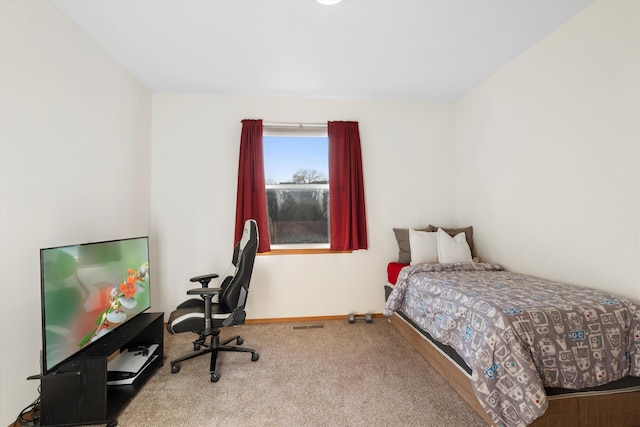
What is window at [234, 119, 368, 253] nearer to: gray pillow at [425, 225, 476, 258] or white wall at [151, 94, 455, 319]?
white wall at [151, 94, 455, 319]

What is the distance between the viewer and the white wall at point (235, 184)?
3.34 metres

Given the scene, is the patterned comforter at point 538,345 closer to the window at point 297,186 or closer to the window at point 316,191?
the window at point 316,191

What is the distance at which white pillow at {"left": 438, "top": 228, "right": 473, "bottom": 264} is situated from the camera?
2.99 m

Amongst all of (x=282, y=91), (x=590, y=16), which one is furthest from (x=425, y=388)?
(x=282, y=91)

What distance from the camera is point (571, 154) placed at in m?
2.23

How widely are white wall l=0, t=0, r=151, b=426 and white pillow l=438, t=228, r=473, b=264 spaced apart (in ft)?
10.7

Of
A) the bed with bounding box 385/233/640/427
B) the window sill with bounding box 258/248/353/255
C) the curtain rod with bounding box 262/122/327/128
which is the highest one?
the curtain rod with bounding box 262/122/327/128

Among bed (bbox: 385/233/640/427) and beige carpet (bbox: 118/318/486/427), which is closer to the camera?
bed (bbox: 385/233/640/427)

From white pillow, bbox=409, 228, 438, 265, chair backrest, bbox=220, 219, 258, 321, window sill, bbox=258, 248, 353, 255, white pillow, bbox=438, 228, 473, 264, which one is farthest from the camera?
window sill, bbox=258, 248, 353, 255

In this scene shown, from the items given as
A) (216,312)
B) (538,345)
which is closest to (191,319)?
(216,312)

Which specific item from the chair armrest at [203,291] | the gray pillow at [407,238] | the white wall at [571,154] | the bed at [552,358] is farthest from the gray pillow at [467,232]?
the chair armrest at [203,291]

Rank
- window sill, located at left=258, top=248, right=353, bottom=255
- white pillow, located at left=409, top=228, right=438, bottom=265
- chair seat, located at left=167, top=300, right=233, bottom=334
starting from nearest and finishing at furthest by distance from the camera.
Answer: chair seat, located at left=167, top=300, right=233, bottom=334 → white pillow, located at left=409, top=228, right=438, bottom=265 → window sill, located at left=258, top=248, right=353, bottom=255

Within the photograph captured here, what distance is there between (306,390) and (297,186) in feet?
7.44

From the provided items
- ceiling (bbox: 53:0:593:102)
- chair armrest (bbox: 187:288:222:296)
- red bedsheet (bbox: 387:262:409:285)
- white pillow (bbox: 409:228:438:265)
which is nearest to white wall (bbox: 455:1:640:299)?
ceiling (bbox: 53:0:593:102)
